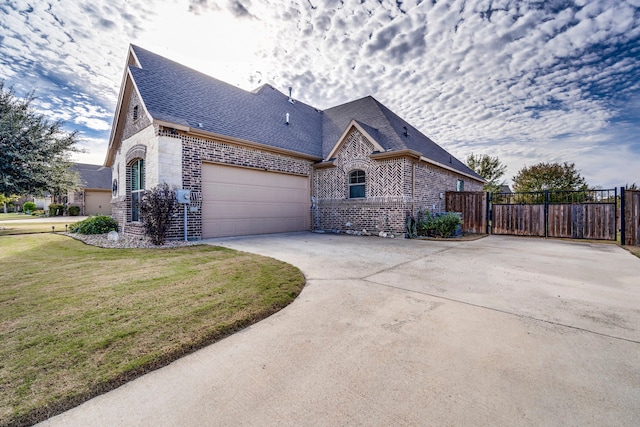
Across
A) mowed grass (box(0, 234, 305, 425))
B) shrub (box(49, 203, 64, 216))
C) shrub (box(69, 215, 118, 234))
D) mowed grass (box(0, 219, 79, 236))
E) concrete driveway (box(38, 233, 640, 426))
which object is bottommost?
concrete driveway (box(38, 233, 640, 426))

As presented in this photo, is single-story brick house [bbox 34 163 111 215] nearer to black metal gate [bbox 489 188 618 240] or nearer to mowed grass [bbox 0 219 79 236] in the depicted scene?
mowed grass [bbox 0 219 79 236]

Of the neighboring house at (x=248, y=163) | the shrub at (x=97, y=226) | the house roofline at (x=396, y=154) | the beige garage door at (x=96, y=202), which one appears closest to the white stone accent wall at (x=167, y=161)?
the neighboring house at (x=248, y=163)

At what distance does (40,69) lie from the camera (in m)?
11.8

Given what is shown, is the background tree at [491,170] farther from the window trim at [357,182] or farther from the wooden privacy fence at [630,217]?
the window trim at [357,182]

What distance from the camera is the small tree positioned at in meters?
8.13

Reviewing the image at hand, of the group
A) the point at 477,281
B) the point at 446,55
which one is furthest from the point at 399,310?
the point at 446,55

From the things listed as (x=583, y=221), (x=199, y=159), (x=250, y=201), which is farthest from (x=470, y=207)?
(x=199, y=159)

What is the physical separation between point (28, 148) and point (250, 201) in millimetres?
12442

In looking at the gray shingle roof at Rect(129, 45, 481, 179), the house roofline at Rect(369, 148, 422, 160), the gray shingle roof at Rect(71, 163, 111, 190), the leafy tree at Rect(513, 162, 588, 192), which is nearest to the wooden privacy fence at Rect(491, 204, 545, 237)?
the gray shingle roof at Rect(129, 45, 481, 179)

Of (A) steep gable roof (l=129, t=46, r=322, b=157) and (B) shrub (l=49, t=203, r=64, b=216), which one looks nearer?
(A) steep gable roof (l=129, t=46, r=322, b=157)

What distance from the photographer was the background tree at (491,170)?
98.7ft

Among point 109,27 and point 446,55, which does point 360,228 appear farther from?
point 109,27

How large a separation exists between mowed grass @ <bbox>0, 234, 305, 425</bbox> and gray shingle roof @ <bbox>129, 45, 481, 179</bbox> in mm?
5772

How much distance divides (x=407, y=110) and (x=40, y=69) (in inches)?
727
